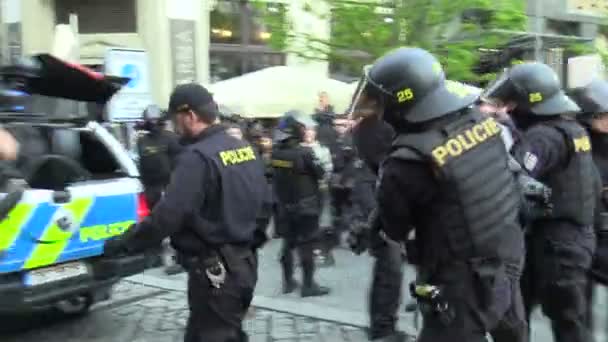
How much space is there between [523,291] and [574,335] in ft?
1.38

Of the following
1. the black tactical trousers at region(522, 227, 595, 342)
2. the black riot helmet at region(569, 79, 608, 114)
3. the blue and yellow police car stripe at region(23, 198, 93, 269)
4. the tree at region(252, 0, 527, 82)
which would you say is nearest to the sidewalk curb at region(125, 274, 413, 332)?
the black tactical trousers at region(522, 227, 595, 342)

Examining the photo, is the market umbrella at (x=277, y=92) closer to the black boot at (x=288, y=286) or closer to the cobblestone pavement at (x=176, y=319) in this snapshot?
the cobblestone pavement at (x=176, y=319)

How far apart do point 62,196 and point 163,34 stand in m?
13.7

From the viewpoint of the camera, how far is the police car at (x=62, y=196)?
18.1ft

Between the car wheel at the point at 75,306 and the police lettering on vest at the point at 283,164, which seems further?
the police lettering on vest at the point at 283,164

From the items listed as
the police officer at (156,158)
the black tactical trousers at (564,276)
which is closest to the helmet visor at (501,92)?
the black tactical trousers at (564,276)

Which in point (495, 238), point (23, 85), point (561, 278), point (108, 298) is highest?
point (23, 85)

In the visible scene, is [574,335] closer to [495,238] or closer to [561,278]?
[561,278]

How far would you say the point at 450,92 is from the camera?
3242 millimetres

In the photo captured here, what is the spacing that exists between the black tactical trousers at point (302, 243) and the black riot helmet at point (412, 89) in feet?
14.8

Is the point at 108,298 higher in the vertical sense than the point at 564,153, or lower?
lower

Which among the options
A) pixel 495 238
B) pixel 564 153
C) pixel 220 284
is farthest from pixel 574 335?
pixel 220 284

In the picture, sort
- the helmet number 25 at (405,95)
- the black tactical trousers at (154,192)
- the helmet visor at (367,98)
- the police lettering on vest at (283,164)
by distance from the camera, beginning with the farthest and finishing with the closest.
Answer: the black tactical trousers at (154,192), the police lettering on vest at (283,164), the helmet visor at (367,98), the helmet number 25 at (405,95)

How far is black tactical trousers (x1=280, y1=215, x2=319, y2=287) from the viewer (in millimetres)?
7629
